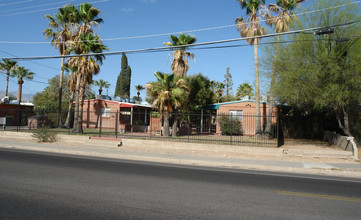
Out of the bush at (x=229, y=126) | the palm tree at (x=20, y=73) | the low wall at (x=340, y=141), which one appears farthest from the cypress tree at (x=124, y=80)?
the low wall at (x=340, y=141)

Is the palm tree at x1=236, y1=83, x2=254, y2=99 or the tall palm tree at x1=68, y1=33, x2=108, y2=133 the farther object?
the palm tree at x1=236, y1=83, x2=254, y2=99

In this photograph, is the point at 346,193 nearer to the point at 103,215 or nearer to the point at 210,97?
the point at 103,215

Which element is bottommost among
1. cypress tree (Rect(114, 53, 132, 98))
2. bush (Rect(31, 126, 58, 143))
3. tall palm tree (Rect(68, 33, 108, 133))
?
bush (Rect(31, 126, 58, 143))

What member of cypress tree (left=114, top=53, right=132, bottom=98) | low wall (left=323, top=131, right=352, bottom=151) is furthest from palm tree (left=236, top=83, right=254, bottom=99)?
low wall (left=323, top=131, right=352, bottom=151)

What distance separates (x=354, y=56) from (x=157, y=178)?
12.4 m

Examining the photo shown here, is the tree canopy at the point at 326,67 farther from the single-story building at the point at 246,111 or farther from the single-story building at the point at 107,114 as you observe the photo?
the single-story building at the point at 107,114

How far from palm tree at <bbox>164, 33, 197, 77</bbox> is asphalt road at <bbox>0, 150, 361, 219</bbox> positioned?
1559 centimetres

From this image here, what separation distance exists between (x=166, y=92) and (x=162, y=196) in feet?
48.2

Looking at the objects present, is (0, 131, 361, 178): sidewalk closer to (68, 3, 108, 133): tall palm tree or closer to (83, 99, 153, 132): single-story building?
(68, 3, 108, 133): tall palm tree

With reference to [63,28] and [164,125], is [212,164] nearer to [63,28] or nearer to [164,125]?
[164,125]

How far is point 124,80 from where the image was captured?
5291 centimetres

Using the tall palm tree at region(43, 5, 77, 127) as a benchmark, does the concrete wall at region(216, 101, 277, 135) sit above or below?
below

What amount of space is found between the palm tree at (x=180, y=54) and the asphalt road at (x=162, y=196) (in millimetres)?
15595

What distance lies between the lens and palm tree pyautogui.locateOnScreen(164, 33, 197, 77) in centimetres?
2292
